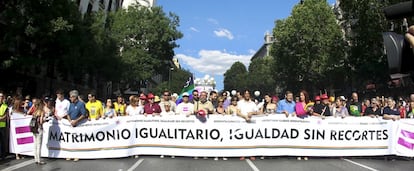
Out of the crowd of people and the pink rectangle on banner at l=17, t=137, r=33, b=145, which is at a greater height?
the crowd of people

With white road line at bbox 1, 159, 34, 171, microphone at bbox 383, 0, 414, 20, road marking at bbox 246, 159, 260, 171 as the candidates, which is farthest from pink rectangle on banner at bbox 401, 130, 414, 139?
microphone at bbox 383, 0, 414, 20

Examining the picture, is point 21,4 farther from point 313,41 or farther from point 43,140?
point 313,41

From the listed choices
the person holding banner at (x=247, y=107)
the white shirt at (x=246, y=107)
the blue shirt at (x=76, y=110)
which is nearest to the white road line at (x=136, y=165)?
the blue shirt at (x=76, y=110)

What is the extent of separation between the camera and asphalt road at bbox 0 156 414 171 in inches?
385

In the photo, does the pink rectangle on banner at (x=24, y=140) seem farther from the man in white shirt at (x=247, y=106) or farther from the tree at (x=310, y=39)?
the tree at (x=310, y=39)

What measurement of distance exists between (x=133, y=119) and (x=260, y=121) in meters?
2.95

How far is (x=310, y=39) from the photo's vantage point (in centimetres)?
5066

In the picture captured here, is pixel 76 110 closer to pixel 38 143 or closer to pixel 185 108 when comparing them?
pixel 38 143

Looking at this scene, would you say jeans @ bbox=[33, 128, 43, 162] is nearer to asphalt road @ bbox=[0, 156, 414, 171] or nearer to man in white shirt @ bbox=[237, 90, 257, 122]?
asphalt road @ bbox=[0, 156, 414, 171]

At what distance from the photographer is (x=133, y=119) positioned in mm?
11297

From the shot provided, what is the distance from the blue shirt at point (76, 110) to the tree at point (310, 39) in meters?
39.6

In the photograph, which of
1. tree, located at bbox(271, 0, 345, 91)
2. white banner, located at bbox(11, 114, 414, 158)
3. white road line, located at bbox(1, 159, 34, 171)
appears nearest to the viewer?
white road line, located at bbox(1, 159, 34, 171)

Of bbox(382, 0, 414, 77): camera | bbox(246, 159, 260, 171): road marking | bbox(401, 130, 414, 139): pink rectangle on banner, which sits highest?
bbox(382, 0, 414, 77): camera

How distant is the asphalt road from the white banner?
0.21 meters
